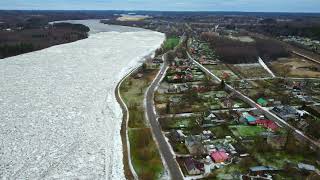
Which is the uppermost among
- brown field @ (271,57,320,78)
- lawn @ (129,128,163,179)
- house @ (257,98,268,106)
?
brown field @ (271,57,320,78)

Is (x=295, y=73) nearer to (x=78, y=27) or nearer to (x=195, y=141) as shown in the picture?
(x=195, y=141)

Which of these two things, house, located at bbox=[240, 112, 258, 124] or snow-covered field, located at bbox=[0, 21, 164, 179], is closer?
snow-covered field, located at bbox=[0, 21, 164, 179]


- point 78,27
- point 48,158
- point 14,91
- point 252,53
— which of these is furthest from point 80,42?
point 48,158

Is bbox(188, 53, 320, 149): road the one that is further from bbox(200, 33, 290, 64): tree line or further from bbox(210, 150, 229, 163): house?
bbox(200, 33, 290, 64): tree line

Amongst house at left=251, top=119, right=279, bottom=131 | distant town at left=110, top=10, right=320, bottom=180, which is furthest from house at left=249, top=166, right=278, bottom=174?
house at left=251, top=119, right=279, bottom=131

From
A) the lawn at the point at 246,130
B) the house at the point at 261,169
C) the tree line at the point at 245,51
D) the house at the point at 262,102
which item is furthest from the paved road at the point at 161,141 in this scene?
the tree line at the point at 245,51

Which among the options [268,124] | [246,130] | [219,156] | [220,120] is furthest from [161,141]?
[268,124]

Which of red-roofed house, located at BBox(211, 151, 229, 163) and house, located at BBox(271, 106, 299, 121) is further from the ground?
house, located at BBox(271, 106, 299, 121)
